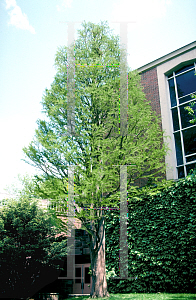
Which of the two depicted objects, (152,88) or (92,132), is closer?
(92,132)

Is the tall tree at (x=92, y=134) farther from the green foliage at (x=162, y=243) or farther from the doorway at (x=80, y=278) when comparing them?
the doorway at (x=80, y=278)

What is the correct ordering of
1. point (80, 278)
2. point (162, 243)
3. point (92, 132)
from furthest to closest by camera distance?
point (80, 278) < point (162, 243) < point (92, 132)

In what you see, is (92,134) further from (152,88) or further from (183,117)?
(152,88)

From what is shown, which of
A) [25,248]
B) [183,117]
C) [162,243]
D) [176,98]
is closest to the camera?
[162,243]

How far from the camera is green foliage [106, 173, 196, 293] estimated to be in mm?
10188

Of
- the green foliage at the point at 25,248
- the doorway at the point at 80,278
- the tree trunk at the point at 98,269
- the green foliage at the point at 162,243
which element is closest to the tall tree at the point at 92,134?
the tree trunk at the point at 98,269

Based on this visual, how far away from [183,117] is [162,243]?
236 inches

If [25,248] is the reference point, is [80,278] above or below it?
below

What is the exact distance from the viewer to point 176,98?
13.5m

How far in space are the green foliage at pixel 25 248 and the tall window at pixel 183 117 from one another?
6.74m

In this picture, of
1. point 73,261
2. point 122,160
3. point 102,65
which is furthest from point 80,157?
point 73,261

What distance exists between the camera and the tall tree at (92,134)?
354 inches

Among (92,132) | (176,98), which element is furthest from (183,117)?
(92,132)

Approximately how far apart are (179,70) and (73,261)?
12.8 m
